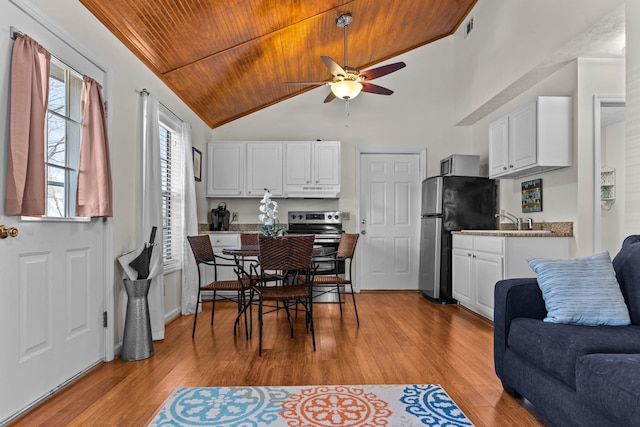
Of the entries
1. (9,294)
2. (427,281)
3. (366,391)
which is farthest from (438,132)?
(9,294)

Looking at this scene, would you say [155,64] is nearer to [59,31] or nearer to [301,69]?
[59,31]

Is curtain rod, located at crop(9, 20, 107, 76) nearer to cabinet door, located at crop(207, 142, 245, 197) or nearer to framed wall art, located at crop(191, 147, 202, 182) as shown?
framed wall art, located at crop(191, 147, 202, 182)

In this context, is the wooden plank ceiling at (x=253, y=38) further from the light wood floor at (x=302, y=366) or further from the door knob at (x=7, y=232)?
the light wood floor at (x=302, y=366)

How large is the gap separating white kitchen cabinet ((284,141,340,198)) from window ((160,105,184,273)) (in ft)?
5.13

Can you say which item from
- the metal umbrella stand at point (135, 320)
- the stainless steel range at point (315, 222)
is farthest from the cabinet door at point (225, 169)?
the metal umbrella stand at point (135, 320)

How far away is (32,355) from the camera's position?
2086 millimetres

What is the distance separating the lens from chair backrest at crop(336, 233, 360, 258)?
4.01 metres

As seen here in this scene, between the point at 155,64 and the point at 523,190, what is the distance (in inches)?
160

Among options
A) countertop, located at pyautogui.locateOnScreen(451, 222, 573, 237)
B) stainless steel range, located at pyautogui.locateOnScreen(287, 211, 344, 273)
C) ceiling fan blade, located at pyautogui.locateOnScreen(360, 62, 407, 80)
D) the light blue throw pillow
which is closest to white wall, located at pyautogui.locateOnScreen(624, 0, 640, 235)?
the light blue throw pillow

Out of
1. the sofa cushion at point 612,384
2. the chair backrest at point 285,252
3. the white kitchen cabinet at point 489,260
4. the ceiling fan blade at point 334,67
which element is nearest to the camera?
the sofa cushion at point 612,384

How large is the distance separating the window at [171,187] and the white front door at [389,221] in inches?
104

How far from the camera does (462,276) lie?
14.8 feet

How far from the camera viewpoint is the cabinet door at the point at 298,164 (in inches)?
215

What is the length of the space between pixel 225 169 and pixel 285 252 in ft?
9.36
